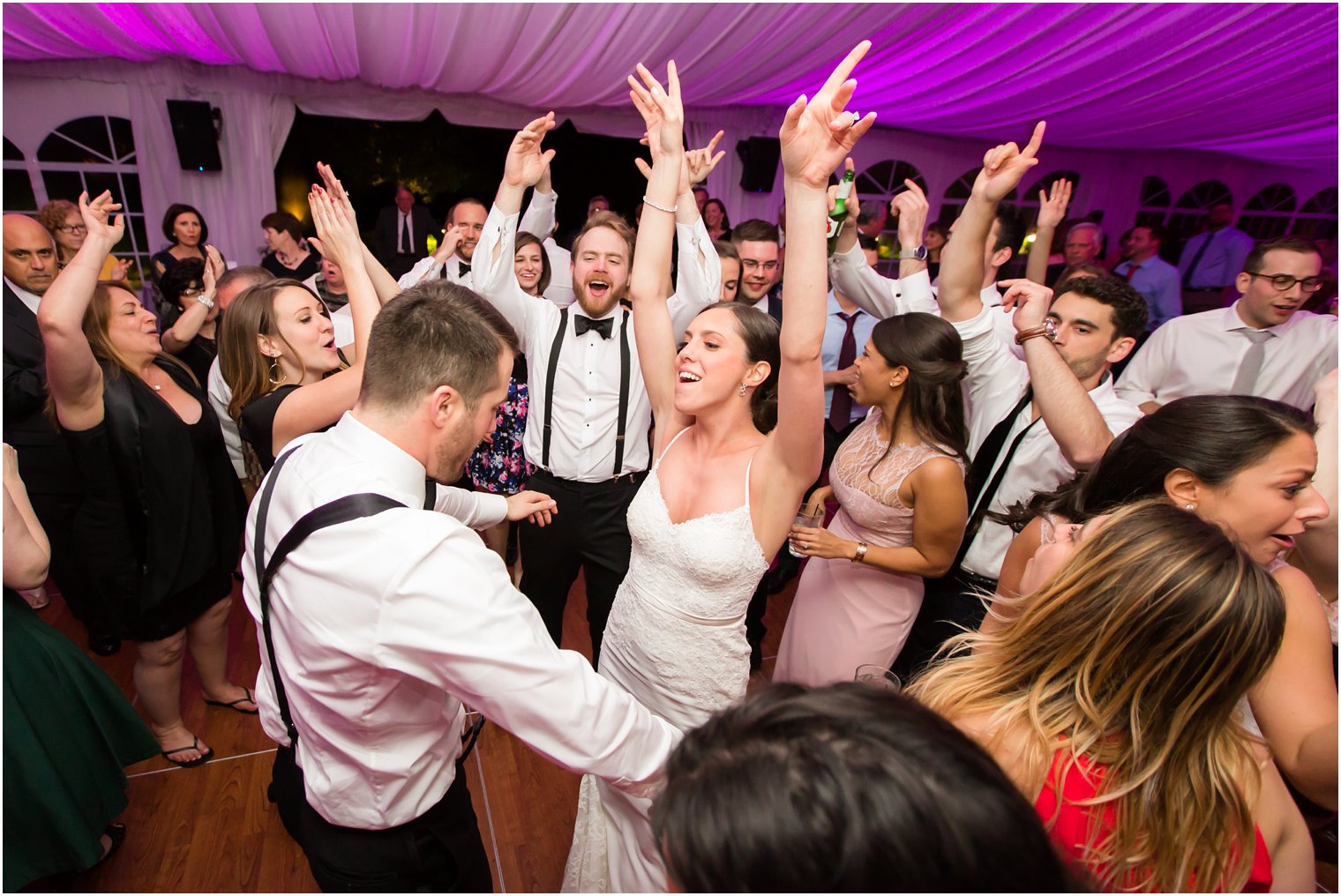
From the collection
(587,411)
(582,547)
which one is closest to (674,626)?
(582,547)

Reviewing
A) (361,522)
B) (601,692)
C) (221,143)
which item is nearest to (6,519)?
(361,522)

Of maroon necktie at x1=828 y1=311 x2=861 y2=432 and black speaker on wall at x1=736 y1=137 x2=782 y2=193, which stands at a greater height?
black speaker on wall at x1=736 y1=137 x2=782 y2=193

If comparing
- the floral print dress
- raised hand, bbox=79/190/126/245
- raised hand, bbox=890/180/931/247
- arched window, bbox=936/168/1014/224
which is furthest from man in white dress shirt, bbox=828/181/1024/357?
arched window, bbox=936/168/1014/224

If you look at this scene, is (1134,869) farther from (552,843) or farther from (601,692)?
(552,843)

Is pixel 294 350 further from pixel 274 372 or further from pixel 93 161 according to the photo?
pixel 93 161

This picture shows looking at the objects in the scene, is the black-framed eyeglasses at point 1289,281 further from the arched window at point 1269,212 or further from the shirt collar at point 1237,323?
the arched window at point 1269,212

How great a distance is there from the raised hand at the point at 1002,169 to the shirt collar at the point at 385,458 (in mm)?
1649

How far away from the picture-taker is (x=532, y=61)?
5.29 meters

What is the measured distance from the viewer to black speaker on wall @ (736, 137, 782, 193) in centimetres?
697

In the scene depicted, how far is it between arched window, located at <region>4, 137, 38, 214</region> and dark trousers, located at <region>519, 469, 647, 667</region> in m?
6.24

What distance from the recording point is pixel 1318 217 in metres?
10.8

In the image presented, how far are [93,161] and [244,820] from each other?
20.9 ft

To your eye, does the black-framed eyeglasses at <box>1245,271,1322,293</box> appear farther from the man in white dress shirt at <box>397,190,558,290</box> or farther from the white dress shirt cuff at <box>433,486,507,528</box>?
the white dress shirt cuff at <box>433,486,507,528</box>

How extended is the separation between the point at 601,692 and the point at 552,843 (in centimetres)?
136
